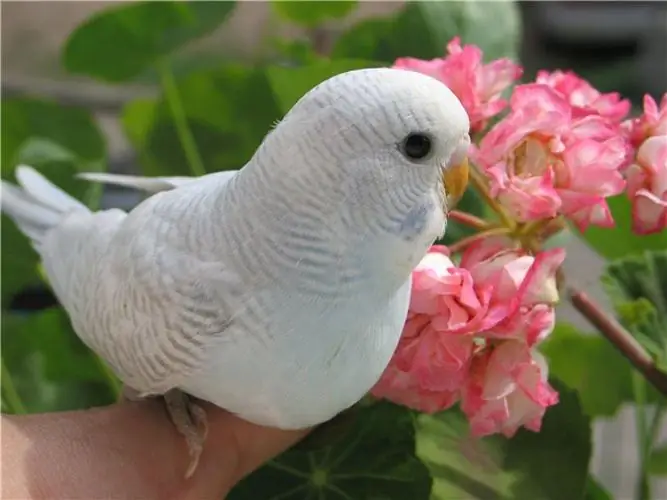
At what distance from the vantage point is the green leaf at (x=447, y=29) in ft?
2.00

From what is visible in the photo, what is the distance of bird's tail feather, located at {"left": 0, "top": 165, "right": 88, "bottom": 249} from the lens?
1.78 ft

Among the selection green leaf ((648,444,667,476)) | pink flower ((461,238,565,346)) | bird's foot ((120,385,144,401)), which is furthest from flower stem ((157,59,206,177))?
green leaf ((648,444,667,476))

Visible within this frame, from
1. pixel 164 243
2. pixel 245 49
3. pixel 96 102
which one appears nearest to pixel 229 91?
pixel 164 243

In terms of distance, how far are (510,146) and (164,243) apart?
0.18 meters

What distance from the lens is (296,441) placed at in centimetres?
51

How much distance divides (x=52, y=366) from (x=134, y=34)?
0.91 feet

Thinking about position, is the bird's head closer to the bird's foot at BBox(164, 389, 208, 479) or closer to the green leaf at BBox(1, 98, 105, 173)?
the bird's foot at BBox(164, 389, 208, 479)

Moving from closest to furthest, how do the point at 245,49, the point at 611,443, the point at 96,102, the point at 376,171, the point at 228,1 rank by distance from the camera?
the point at 376,171, the point at 228,1, the point at 611,443, the point at 245,49, the point at 96,102

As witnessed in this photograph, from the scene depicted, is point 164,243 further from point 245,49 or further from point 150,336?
point 245,49

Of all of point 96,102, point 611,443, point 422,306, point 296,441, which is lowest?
point 611,443

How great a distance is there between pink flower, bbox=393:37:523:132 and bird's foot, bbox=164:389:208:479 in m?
0.23

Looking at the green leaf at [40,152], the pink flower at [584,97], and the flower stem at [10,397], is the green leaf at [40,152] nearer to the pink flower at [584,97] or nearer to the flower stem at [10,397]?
the flower stem at [10,397]

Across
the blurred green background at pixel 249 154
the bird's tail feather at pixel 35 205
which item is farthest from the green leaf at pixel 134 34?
the bird's tail feather at pixel 35 205

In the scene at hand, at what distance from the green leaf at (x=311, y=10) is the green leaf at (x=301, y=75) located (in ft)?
0.45
